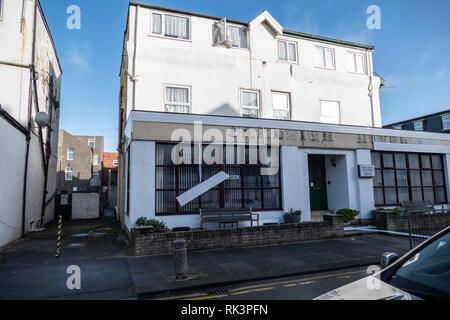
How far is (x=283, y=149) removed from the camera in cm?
1269

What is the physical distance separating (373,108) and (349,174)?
6217 millimetres

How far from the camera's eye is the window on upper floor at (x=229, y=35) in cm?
1498

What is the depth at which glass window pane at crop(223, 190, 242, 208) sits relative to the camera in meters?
11.9

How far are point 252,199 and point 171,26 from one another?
9.35 metres

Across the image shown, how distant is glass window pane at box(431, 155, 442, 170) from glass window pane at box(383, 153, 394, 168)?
10.3 feet

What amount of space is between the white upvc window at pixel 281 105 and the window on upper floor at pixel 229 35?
10.4 ft

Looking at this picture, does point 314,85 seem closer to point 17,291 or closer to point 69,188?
point 17,291

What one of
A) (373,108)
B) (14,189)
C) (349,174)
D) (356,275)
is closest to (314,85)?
(373,108)

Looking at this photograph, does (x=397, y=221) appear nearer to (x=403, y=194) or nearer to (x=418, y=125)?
(x=403, y=194)

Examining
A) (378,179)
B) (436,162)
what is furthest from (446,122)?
(378,179)

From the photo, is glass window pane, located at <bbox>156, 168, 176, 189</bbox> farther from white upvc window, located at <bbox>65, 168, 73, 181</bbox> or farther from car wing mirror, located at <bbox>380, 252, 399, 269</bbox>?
white upvc window, located at <bbox>65, 168, 73, 181</bbox>

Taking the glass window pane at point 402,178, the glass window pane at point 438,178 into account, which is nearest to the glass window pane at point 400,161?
the glass window pane at point 402,178

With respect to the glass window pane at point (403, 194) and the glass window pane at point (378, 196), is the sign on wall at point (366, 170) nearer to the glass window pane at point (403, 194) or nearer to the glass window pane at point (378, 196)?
the glass window pane at point (378, 196)

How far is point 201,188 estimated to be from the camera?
37.5 feet
